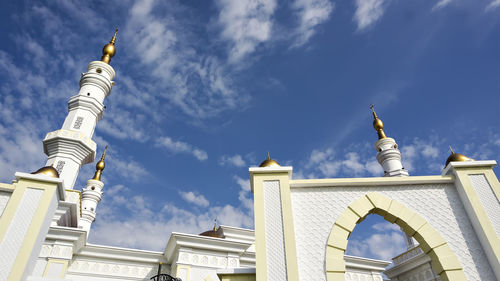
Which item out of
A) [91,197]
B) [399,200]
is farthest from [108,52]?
[399,200]

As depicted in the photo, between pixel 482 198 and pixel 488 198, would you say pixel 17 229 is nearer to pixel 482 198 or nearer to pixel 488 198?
pixel 482 198

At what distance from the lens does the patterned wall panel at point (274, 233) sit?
531cm

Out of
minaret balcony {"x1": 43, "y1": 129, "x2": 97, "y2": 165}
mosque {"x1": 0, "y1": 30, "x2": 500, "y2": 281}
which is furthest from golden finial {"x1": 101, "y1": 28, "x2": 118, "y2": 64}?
mosque {"x1": 0, "y1": 30, "x2": 500, "y2": 281}

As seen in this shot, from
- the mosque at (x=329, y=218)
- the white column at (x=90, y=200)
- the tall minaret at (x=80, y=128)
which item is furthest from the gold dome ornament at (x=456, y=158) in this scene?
the white column at (x=90, y=200)

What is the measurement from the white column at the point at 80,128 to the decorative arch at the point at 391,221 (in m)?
13.0

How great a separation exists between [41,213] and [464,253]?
755cm

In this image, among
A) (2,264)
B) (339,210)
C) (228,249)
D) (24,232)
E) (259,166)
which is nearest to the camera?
(2,264)

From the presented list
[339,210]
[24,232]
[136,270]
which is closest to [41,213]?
[24,232]

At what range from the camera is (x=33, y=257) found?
562 centimetres

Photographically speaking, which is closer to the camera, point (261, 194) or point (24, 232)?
point (24, 232)

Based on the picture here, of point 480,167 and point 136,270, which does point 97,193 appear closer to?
point 136,270

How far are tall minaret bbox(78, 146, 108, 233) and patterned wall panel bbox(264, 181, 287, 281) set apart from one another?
17855 millimetres

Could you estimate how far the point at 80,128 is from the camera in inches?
663

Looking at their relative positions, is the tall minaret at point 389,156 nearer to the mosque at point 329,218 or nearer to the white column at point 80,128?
the mosque at point 329,218
